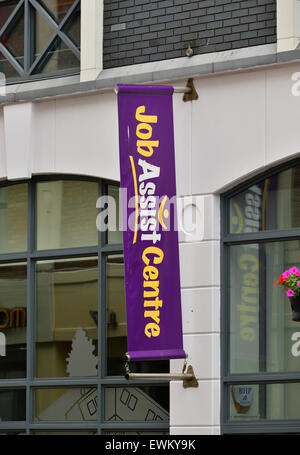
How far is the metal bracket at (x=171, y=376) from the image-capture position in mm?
11867

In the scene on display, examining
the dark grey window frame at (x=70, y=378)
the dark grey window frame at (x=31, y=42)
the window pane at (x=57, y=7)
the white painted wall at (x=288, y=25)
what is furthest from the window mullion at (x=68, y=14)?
the white painted wall at (x=288, y=25)

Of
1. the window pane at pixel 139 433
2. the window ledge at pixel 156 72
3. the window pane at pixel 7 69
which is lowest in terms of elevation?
the window pane at pixel 139 433

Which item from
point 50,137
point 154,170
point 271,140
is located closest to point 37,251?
point 50,137

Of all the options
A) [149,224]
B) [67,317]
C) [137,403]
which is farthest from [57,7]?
[137,403]

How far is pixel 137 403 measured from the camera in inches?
501

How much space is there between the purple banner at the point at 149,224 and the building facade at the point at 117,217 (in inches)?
15.6

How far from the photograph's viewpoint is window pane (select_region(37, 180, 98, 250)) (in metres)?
13.4

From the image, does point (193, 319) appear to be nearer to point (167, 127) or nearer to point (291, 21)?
point (167, 127)

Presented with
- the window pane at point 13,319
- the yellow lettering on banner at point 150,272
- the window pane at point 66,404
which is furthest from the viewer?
the window pane at point 13,319

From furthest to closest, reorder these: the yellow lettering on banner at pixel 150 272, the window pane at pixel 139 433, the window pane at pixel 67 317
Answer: the window pane at pixel 67 317 → the window pane at pixel 139 433 → the yellow lettering on banner at pixel 150 272

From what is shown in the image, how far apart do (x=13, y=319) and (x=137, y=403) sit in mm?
2004

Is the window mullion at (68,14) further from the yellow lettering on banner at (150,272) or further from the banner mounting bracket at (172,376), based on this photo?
the banner mounting bracket at (172,376)

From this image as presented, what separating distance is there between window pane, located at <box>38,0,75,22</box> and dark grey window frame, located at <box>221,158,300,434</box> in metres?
3.37

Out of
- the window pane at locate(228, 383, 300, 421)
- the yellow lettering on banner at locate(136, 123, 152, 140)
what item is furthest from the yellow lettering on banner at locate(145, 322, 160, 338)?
the yellow lettering on banner at locate(136, 123, 152, 140)
